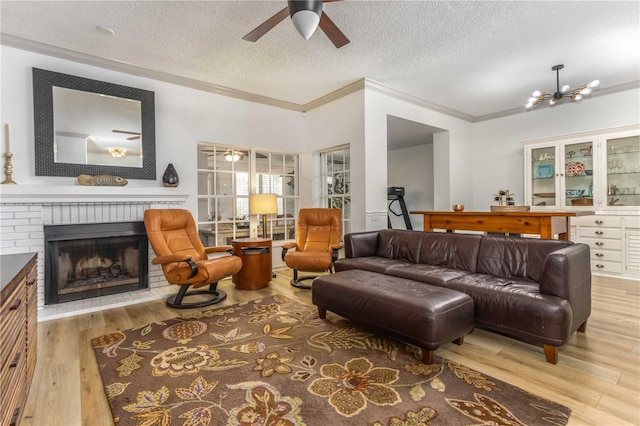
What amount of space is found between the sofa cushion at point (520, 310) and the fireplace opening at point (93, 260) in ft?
11.5

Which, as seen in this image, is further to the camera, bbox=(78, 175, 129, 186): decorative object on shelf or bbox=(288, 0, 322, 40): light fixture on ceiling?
bbox=(78, 175, 129, 186): decorative object on shelf

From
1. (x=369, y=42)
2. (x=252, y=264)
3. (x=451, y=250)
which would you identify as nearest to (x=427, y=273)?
(x=451, y=250)

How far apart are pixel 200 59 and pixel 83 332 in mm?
3011

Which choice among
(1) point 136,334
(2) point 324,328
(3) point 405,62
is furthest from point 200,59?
(2) point 324,328

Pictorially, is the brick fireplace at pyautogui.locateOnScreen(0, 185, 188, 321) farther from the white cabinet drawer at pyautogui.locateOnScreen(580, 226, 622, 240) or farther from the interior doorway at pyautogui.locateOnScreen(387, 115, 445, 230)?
the white cabinet drawer at pyautogui.locateOnScreen(580, 226, 622, 240)

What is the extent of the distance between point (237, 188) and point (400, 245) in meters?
2.60

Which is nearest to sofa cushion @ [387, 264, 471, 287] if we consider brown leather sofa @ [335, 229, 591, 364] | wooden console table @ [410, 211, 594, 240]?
brown leather sofa @ [335, 229, 591, 364]

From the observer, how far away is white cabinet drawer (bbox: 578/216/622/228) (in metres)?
4.30

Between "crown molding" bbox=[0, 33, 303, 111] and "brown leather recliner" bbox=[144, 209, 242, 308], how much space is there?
5.77ft

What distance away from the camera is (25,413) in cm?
162

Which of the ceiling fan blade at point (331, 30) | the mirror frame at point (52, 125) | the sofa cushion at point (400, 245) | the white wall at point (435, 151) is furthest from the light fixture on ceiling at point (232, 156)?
the ceiling fan blade at point (331, 30)

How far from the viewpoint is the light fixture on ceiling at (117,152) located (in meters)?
3.59

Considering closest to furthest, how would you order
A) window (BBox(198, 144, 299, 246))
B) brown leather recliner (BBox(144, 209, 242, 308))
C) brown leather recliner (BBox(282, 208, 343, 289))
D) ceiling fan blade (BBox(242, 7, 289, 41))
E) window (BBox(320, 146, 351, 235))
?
ceiling fan blade (BBox(242, 7, 289, 41))
brown leather recliner (BBox(144, 209, 242, 308))
brown leather recliner (BBox(282, 208, 343, 289))
window (BBox(198, 144, 299, 246))
window (BBox(320, 146, 351, 235))

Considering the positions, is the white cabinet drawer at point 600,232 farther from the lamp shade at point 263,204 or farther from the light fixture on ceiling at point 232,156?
the light fixture on ceiling at point 232,156
